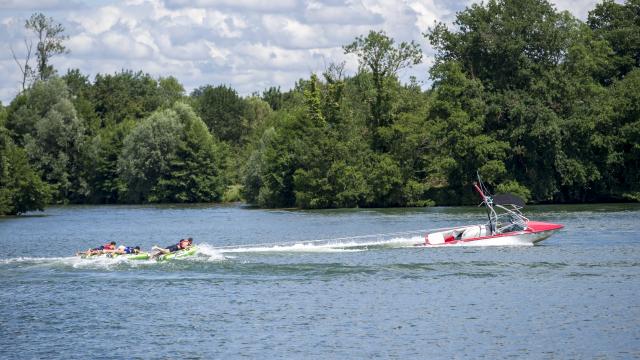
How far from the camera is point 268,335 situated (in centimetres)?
3769

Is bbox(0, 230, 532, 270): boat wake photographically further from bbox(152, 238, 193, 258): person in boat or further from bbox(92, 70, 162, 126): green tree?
bbox(92, 70, 162, 126): green tree

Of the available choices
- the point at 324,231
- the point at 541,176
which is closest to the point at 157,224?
the point at 324,231

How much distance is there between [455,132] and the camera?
347ft

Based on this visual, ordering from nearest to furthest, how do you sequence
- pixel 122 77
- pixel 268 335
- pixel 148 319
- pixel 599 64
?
1. pixel 268 335
2. pixel 148 319
3. pixel 599 64
4. pixel 122 77

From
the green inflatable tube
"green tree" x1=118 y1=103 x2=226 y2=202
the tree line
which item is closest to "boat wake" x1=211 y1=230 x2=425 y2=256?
the green inflatable tube

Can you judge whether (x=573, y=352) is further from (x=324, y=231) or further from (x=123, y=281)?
(x=324, y=231)

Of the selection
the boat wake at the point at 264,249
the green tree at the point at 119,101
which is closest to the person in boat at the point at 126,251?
the boat wake at the point at 264,249

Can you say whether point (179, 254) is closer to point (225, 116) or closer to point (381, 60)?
point (381, 60)

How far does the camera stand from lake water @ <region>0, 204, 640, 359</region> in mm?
35562

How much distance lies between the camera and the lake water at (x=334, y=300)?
35.6 m

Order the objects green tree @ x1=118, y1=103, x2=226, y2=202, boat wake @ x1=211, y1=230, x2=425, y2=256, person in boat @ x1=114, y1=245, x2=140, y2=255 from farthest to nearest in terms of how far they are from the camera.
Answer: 1. green tree @ x1=118, y1=103, x2=226, y2=202
2. boat wake @ x1=211, y1=230, x2=425, y2=256
3. person in boat @ x1=114, y1=245, x2=140, y2=255

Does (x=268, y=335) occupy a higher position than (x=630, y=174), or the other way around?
(x=630, y=174)

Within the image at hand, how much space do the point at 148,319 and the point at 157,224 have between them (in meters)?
52.8

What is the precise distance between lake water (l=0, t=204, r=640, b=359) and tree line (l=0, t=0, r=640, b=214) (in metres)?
31.8
